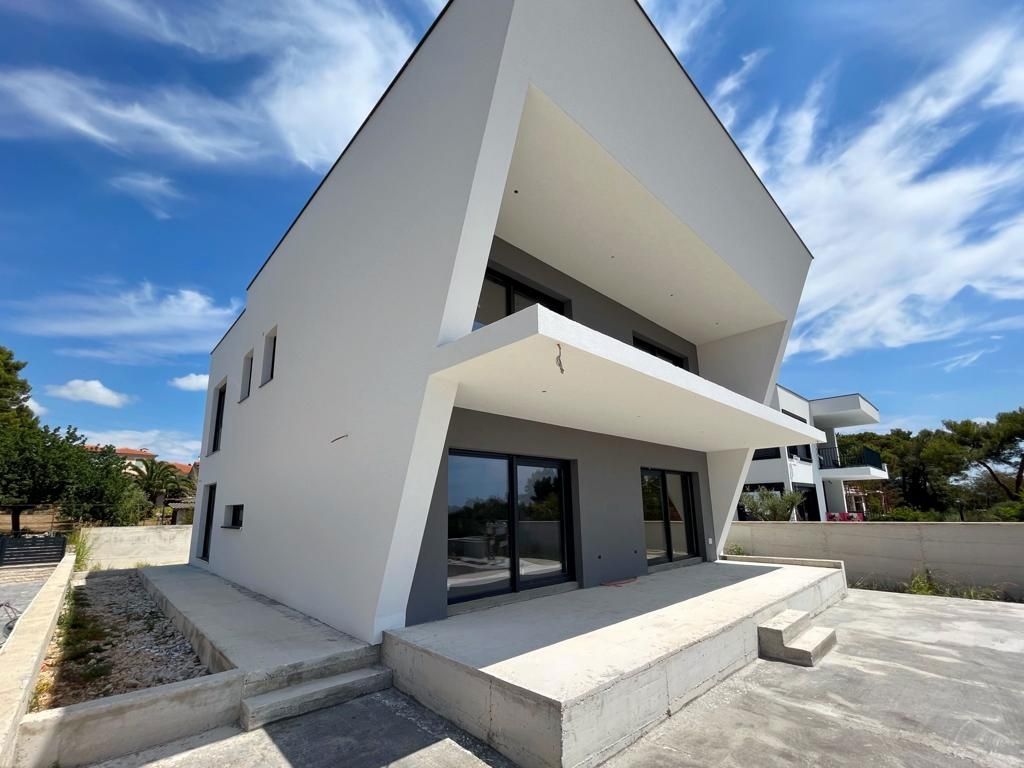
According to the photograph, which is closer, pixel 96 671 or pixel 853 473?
pixel 96 671

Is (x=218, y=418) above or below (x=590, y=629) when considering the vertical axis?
above

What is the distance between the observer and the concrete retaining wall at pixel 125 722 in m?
2.56

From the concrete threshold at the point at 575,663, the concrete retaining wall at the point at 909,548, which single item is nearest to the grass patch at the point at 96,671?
the concrete threshold at the point at 575,663

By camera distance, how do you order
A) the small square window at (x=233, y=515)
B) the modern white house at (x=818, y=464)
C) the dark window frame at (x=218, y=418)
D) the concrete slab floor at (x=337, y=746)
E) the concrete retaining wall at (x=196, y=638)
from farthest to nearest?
the modern white house at (x=818, y=464), the dark window frame at (x=218, y=418), the small square window at (x=233, y=515), the concrete retaining wall at (x=196, y=638), the concrete slab floor at (x=337, y=746)

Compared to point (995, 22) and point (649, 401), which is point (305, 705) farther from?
point (995, 22)

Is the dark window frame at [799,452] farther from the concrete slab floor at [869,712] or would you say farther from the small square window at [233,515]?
the small square window at [233,515]

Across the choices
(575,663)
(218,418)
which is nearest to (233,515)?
(218,418)

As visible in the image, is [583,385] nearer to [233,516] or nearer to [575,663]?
[575,663]

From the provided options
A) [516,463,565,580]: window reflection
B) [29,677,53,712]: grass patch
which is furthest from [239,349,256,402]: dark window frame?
[516,463,565,580]: window reflection

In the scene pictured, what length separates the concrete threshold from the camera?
2.64 metres

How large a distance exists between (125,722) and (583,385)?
13.6 feet

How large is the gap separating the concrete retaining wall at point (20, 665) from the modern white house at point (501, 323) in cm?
220

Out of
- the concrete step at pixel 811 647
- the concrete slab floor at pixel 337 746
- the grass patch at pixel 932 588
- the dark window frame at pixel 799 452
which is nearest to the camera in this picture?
the concrete slab floor at pixel 337 746

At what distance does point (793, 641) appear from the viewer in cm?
459
